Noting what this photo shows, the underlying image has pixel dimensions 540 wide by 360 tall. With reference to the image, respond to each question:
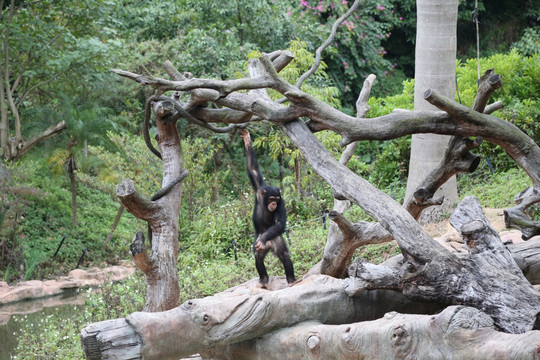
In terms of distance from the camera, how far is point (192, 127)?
46.3 feet

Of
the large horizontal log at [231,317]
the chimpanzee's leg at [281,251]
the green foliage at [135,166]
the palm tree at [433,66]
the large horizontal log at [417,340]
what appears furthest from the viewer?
the green foliage at [135,166]

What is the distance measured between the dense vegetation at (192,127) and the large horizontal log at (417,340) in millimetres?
3251

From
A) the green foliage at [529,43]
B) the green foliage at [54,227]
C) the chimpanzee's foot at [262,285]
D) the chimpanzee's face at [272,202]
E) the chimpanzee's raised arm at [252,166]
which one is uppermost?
the green foliage at [529,43]

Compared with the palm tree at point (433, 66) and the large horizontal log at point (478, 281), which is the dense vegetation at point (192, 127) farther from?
the large horizontal log at point (478, 281)

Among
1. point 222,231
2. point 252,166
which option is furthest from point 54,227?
point 252,166

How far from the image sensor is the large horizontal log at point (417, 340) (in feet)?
11.6

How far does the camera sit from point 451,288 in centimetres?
419

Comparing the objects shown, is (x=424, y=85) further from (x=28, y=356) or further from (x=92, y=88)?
(x=92, y=88)

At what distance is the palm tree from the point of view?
8055 mm

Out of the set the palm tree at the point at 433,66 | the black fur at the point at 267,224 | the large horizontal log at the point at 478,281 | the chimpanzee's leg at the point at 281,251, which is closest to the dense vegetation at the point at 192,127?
the palm tree at the point at 433,66

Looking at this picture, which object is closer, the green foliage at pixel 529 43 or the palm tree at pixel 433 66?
the palm tree at pixel 433 66

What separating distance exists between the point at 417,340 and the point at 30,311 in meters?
8.55

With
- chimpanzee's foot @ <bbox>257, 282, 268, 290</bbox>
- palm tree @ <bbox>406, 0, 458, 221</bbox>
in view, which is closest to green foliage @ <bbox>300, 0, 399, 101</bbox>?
palm tree @ <bbox>406, 0, 458, 221</bbox>

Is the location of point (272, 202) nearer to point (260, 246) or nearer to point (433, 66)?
point (260, 246)
